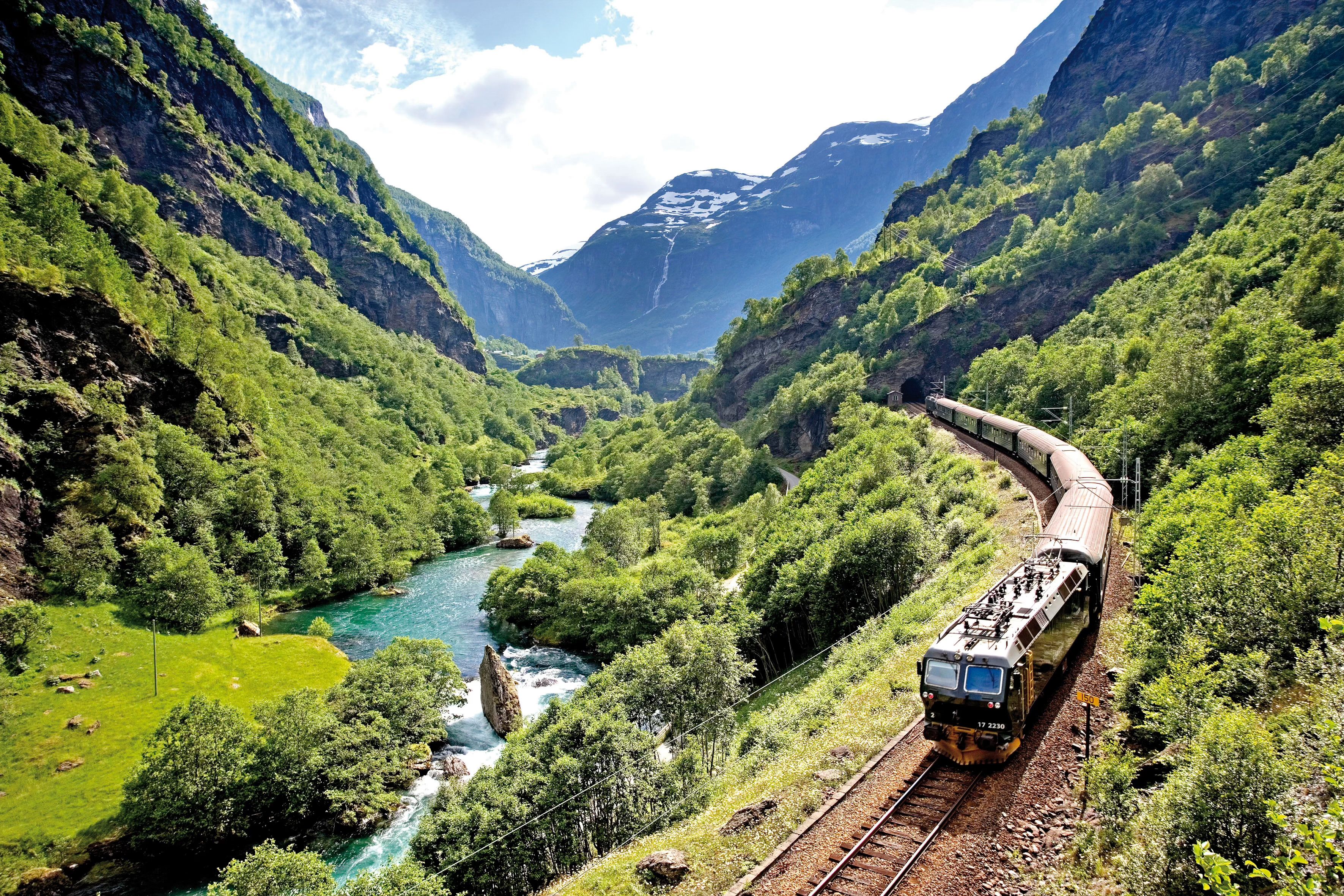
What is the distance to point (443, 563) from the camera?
89.4 metres

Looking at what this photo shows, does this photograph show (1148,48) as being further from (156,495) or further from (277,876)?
(156,495)

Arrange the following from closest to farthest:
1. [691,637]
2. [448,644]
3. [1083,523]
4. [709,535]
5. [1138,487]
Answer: [1083,523], [691,637], [1138,487], [448,644], [709,535]

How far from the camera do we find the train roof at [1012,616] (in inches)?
653

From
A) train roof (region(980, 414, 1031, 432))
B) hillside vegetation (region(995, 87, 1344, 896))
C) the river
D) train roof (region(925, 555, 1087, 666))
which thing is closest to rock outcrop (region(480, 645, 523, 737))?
the river

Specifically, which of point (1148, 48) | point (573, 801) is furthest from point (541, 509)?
point (1148, 48)

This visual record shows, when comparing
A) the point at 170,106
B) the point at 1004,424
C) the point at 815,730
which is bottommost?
the point at 815,730

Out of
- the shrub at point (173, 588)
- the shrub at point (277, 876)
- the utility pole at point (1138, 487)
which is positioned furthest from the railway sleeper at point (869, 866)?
the shrub at point (173, 588)

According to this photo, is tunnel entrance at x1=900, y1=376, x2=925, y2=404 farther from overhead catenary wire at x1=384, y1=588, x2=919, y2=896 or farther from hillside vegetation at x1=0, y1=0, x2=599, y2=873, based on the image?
overhead catenary wire at x1=384, y1=588, x2=919, y2=896

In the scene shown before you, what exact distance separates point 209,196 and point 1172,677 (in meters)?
209

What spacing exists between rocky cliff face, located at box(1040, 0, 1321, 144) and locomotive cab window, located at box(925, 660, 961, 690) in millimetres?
160286

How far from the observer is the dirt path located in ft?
45.1

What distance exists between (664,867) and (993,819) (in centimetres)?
907

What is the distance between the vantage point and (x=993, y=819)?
15164 millimetres


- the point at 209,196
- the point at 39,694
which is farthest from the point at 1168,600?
the point at 209,196
